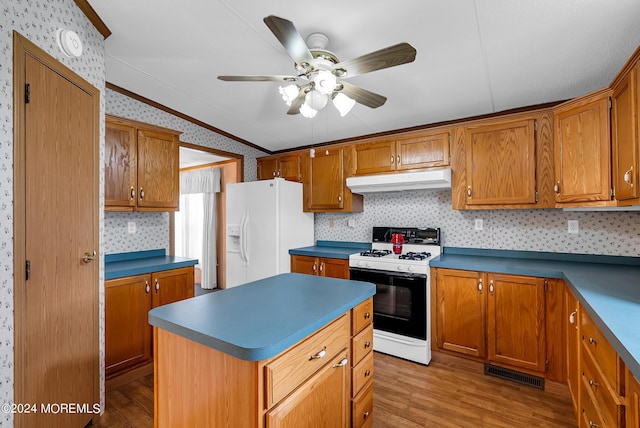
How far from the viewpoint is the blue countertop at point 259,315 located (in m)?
0.96

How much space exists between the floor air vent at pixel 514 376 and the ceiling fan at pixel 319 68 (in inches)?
92.0

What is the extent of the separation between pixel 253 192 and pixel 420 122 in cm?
208

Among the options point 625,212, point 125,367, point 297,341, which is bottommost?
point 125,367

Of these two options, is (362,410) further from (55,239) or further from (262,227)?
(262,227)

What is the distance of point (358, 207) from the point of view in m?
3.62

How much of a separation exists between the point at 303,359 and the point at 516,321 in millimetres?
2032

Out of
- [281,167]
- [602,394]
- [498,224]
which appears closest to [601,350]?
[602,394]

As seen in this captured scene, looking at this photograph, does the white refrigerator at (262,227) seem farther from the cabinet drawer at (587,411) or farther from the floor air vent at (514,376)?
the cabinet drawer at (587,411)

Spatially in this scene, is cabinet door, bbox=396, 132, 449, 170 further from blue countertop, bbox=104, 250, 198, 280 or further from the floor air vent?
blue countertop, bbox=104, 250, 198, 280

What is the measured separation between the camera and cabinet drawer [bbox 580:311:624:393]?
43.8 inches

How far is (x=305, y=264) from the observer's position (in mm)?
3479

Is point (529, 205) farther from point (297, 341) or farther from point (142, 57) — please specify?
point (142, 57)

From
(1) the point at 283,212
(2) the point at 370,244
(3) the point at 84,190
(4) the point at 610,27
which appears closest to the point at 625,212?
(4) the point at 610,27

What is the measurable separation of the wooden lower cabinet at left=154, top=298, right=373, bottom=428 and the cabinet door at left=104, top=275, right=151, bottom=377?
1.39 m
